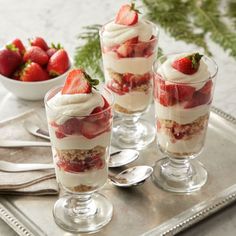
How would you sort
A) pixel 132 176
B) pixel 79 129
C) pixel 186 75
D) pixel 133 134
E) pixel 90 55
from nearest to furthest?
1. pixel 79 129
2. pixel 186 75
3. pixel 132 176
4. pixel 133 134
5. pixel 90 55

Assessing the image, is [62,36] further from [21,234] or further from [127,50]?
[21,234]

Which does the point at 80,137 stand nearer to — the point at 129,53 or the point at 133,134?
the point at 129,53

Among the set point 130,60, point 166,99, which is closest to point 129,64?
point 130,60

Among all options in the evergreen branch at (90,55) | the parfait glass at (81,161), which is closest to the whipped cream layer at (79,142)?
the parfait glass at (81,161)

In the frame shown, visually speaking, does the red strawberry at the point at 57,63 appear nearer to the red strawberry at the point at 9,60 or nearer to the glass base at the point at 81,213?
the red strawberry at the point at 9,60

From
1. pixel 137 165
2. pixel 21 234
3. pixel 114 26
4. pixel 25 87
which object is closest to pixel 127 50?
pixel 114 26

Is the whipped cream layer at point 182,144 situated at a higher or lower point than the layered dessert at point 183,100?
lower

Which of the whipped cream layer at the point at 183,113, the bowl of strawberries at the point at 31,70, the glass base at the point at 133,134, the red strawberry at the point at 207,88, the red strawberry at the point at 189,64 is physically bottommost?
the glass base at the point at 133,134
